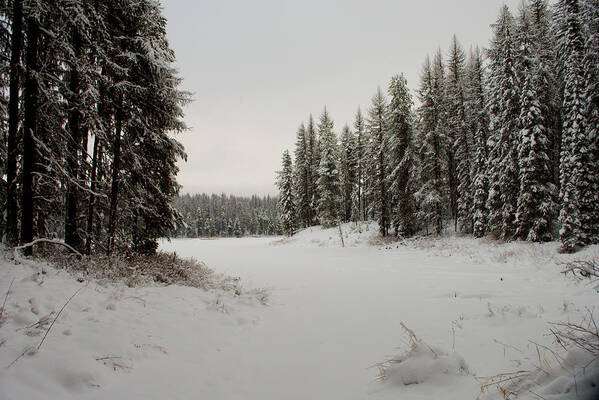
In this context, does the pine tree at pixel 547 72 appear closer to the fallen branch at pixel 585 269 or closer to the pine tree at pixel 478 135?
the pine tree at pixel 478 135

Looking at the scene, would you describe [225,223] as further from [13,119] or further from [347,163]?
[13,119]

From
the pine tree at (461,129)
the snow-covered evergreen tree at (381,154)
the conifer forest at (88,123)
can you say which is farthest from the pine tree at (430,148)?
the conifer forest at (88,123)

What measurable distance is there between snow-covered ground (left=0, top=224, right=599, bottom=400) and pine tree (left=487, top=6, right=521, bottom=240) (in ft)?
40.7

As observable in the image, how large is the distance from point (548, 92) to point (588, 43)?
12.5ft

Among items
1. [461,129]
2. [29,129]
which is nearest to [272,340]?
[29,129]

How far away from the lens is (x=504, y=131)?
18109 millimetres

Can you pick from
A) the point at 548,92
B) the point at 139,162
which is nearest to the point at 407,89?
the point at 548,92

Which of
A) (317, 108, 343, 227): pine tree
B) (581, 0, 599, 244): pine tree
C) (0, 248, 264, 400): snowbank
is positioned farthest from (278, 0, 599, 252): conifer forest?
(0, 248, 264, 400): snowbank

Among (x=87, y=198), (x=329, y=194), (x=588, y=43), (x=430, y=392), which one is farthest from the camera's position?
(x=329, y=194)

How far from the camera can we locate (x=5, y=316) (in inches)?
137

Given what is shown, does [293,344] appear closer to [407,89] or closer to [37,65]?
[37,65]

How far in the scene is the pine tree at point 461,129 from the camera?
24.0 m

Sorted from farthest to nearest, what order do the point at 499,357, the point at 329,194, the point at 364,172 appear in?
1. the point at 364,172
2. the point at 329,194
3. the point at 499,357

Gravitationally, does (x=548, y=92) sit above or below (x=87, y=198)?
above
